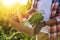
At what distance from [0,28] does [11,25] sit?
0.36 ft

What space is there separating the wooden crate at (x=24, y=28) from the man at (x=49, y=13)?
59 millimetres

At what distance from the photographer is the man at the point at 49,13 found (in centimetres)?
184

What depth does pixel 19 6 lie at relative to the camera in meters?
1.85

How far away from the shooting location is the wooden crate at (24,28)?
1.81 meters

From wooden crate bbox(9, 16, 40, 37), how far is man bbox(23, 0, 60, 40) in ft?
0.19

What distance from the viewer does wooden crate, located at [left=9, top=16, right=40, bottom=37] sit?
1.81 metres

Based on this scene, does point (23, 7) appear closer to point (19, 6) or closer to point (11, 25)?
point (19, 6)

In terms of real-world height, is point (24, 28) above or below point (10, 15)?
below

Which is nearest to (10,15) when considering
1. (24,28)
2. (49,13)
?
(24,28)

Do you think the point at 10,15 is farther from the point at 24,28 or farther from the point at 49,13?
Result: the point at 49,13

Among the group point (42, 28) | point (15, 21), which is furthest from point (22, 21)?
point (42, 28)

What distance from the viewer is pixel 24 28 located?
184 centimetres

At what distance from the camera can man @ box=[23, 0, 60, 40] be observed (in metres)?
1.84

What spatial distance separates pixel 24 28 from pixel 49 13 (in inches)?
11.3
